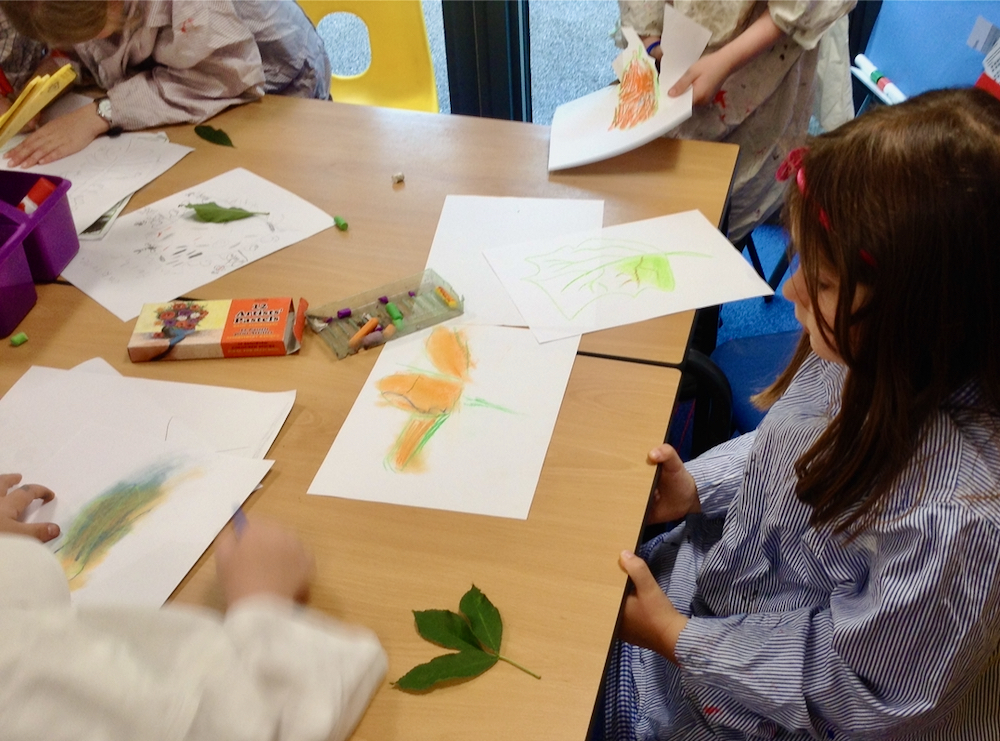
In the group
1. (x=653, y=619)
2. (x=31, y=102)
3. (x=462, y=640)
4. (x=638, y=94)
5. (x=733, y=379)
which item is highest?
(x=31, y=102)

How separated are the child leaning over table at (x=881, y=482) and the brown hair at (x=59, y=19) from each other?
113cm

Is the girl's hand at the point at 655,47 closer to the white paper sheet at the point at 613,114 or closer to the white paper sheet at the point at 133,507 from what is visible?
the white paper sheet at the point at 613,114

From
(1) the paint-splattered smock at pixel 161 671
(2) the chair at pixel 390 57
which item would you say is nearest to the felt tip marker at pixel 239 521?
(1) the paint-splattered smock at pixel 161 671

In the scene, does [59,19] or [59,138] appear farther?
[59,138]

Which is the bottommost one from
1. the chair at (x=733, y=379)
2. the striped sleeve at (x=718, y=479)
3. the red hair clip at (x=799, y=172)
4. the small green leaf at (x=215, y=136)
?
the chair at (x=733, y=379)

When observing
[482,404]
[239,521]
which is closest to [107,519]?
[239,521]

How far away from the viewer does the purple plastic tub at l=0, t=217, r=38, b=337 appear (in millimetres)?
999

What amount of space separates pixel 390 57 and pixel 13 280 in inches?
47.2

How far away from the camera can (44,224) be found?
42.4 inches

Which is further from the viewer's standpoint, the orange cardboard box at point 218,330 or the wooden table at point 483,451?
the orange cardboard box at point 218,330

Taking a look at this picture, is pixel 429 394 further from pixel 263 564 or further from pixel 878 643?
pixel 878 643

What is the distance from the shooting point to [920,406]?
0.67m

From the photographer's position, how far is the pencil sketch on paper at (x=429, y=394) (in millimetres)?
837

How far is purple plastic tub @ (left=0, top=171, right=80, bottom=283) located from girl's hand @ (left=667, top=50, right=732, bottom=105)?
37.5 inches
